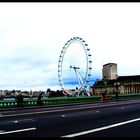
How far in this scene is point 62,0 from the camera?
754 centimetres

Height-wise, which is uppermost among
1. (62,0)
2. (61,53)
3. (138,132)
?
(61,53)

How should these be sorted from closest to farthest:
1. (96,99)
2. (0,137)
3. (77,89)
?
1. (0,137)
2. (96,99)
3. (77,89)

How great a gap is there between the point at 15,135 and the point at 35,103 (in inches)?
1253

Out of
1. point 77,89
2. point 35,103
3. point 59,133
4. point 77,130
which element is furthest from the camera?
point 77,89

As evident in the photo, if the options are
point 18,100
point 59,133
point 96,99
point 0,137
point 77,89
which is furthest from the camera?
point 77,89

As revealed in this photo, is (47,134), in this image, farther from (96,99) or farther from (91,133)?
(96,99)

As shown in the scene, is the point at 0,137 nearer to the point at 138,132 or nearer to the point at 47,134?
the point at 47,134

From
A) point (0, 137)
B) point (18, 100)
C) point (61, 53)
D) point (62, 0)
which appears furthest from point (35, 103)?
point (62, 0)

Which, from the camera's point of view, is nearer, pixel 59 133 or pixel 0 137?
pixel 0 137

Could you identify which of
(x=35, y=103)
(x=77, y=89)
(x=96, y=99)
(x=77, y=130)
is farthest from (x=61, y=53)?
(x=77, y=130)

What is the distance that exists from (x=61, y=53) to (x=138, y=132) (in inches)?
2278

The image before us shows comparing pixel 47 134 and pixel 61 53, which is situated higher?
pixel 61 53

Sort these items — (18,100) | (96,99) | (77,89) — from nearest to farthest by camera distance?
1. (18,100)
2. (96,99)
3. (77,89)

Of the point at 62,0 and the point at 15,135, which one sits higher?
the point at 62,0
